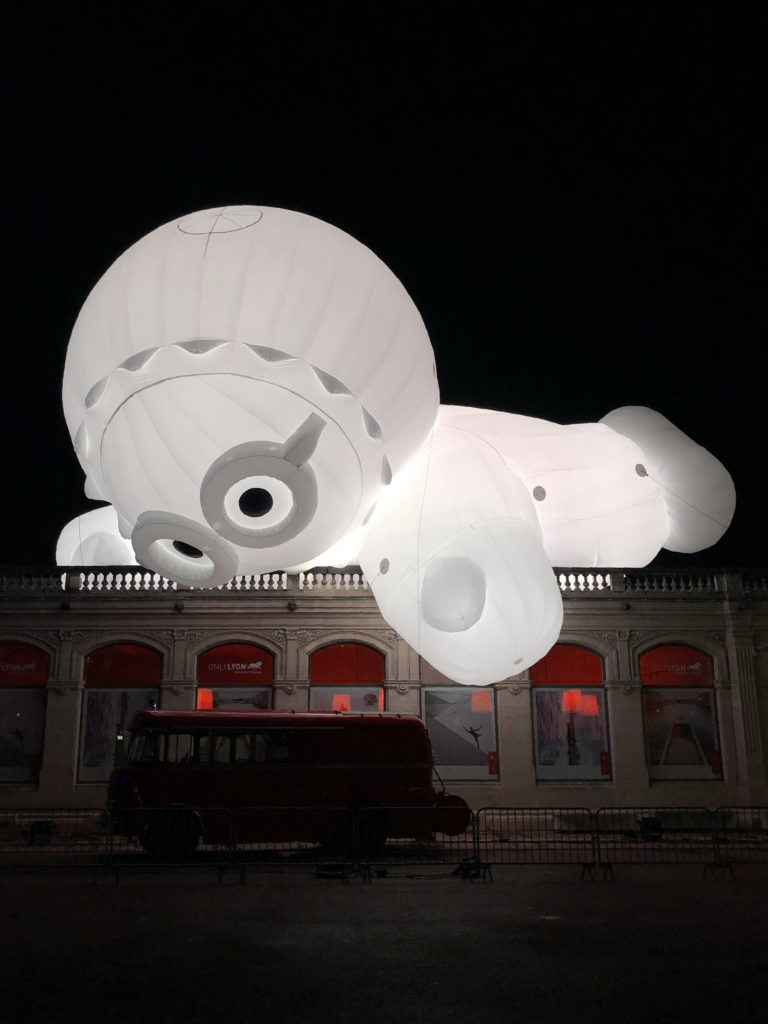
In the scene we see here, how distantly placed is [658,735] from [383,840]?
10284 mm

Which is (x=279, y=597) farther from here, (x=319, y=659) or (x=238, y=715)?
(x=238, y=715)

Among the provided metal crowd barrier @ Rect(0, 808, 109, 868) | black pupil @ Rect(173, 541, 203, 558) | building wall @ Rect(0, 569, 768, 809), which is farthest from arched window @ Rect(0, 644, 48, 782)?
black pupil @ Rect(173, 541, 203, 558)

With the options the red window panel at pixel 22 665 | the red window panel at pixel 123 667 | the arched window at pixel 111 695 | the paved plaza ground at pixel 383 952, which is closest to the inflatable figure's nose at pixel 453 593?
the paved plaza ground at pixel 383 952

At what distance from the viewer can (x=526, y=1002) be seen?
662cm

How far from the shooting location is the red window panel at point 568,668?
23.0 meters

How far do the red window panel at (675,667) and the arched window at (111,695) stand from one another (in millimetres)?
12158

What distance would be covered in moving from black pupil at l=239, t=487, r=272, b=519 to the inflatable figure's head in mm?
22

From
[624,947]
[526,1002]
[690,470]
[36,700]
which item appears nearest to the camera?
[526,1002]

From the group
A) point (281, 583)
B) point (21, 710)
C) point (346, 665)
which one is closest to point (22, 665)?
point (21, 710)

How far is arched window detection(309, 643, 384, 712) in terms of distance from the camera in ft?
74.4

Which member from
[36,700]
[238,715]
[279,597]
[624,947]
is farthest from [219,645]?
[624,947]

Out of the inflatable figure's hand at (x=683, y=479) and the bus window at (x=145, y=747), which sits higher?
the inflatable figure's hand at (x=683, y=479)

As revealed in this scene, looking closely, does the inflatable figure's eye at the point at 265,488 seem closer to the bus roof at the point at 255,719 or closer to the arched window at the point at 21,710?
the bus roof at the point at 255,719

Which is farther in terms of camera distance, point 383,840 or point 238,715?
point 238,715
